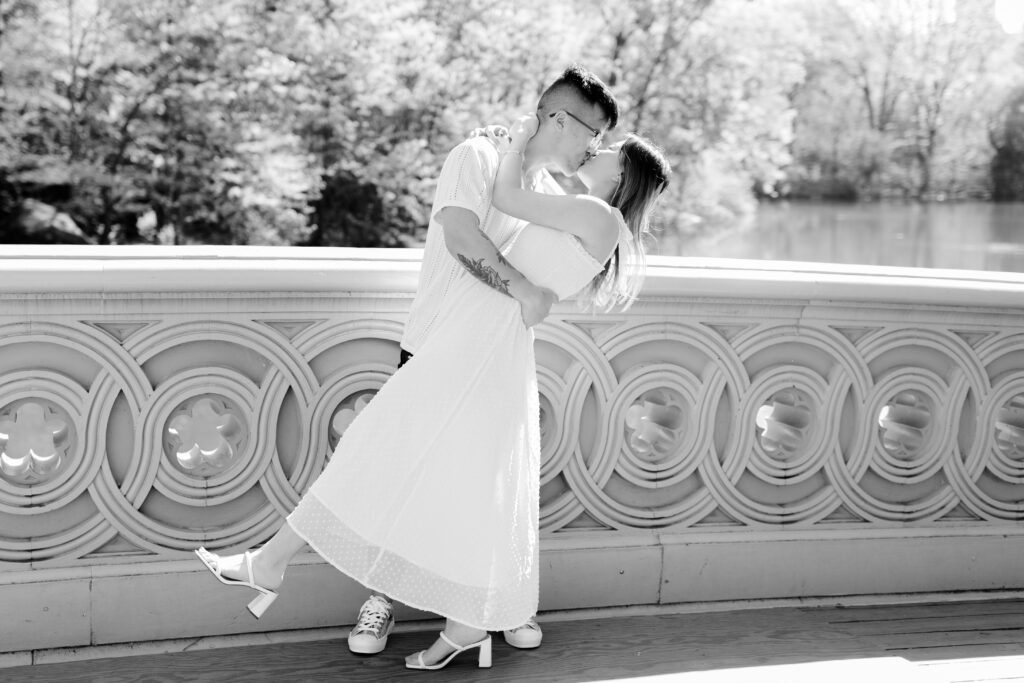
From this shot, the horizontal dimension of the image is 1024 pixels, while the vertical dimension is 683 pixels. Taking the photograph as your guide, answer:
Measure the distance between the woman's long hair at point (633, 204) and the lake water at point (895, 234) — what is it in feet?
77.3

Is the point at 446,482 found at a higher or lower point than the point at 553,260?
lower

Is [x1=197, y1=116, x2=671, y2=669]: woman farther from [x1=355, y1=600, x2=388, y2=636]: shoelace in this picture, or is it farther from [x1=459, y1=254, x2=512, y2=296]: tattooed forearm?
[x1=355, y1=600, x2=388, y2=636]: shoelace

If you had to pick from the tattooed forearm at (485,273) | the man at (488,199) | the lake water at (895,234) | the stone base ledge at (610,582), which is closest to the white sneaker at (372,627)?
the stone base ledge at (610,582)

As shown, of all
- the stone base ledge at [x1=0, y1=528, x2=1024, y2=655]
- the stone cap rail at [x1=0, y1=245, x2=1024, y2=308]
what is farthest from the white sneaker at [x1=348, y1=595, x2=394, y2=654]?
the stone cap rail at [x1=0, y1=245, x2=1024, y2=308]

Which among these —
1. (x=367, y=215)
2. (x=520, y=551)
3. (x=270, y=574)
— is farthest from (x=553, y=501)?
(x=367, y=215)

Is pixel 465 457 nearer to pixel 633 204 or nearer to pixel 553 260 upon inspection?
pixel 553 260

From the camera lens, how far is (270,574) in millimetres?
2785

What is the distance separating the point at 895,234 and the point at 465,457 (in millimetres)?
28904

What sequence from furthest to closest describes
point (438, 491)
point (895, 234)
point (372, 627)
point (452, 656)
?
point (895, 234) → point (372, 627) → point (452, 656) → point (438, 491)

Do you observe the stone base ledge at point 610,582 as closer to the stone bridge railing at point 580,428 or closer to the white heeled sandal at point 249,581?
the stone bridge railing at point 580,428

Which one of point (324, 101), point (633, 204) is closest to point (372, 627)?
point (633, 204)

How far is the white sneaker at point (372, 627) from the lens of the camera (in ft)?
9.91

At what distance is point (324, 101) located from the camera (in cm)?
1895

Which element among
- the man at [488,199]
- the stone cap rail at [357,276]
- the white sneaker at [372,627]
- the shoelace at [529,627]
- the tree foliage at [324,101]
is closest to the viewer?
the man at [488,199]
